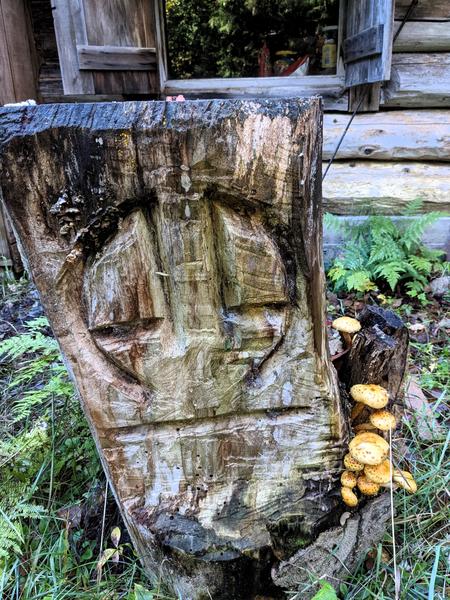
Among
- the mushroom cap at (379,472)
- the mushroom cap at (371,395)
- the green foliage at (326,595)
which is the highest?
the mushroom cap at (371,395)

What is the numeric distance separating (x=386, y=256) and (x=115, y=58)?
250cm

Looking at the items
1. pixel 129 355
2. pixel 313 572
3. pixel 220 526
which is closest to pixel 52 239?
pixel 129 355

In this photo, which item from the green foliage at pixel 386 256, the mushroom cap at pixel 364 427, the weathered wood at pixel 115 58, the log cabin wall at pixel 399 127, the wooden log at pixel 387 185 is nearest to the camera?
the mushroom cap at pixel 364 427

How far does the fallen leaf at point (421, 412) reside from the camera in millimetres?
2020

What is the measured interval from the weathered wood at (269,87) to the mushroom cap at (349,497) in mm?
3262

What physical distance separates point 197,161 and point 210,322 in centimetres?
43

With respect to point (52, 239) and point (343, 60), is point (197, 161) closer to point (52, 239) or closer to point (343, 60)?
point (52, 239)

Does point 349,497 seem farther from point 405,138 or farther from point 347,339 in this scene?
point 405,138

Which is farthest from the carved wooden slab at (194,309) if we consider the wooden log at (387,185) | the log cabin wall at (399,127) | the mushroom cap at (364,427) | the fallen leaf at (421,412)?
the wooden log at (387,185)

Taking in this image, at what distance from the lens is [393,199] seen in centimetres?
382

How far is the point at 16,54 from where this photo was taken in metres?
3.63

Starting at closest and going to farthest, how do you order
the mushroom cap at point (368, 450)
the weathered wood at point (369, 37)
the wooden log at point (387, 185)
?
the mushroom cap at point (368, 450)
the weathered wood at point (369, 37)
the wooden log at point (387, 185)

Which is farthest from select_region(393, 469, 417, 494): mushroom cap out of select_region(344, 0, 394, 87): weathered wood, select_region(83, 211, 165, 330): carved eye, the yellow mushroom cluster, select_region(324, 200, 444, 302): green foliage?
select_region(344, 0, 394, 87): weathered wood

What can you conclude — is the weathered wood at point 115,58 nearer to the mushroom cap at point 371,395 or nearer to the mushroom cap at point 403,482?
the mushroom cap at point 371,395
